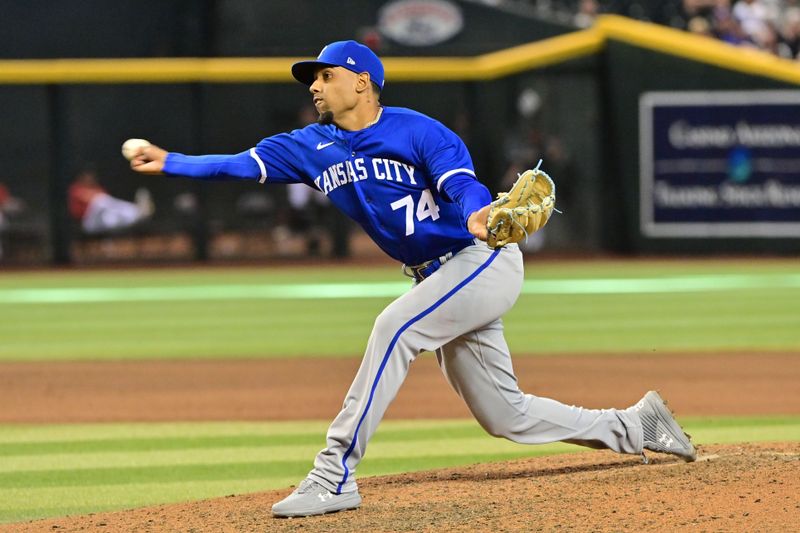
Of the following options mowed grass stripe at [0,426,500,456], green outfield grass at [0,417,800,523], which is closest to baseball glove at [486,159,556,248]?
green outfield grass at [0,417,800,523]

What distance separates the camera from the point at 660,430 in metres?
5.64

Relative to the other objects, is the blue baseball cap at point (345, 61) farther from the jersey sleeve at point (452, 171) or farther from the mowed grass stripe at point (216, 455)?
the mowed grass stripe at point (216, 455)

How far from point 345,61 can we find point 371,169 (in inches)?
17.1

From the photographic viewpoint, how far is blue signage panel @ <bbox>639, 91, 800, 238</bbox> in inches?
774

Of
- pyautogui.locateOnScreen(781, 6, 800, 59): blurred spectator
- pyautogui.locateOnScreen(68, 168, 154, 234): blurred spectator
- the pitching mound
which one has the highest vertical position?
pyautogui.locateOnScreen(781, 6, 800, 59): blurred spectator

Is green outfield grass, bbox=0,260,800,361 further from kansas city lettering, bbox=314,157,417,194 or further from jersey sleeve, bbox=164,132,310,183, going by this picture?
kansas city lettering, bbox=314,157,417,194

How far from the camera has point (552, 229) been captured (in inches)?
812

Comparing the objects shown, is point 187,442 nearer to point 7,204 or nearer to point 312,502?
point 312,502

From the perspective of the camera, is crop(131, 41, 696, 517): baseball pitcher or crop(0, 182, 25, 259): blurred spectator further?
crop(0, 182, 25, 259): blurred spectator

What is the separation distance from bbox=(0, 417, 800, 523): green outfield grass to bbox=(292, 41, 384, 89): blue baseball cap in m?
1.91

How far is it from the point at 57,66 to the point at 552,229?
7856mm

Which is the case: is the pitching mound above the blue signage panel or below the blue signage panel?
below

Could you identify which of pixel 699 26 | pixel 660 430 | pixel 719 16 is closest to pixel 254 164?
pixel 660 430

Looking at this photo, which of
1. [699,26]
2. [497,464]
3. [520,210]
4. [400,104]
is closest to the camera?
[520,210]
